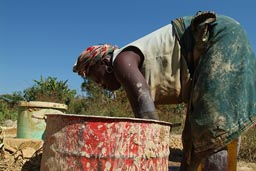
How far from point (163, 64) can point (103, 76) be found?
49 cm

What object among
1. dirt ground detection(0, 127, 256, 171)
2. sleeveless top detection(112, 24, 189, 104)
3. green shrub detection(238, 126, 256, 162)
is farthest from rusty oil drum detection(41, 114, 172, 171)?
green shrub detection(238, 126, 256, 162)

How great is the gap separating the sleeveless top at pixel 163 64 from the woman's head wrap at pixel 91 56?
0.23 m

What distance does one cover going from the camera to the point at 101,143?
4.95 feet

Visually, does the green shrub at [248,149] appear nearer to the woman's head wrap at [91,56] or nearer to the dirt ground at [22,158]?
the dirt ground at [22,158]

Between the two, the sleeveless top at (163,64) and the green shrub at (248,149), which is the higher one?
the sleeveless top at (163,64)

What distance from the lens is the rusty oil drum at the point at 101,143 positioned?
1.50 m

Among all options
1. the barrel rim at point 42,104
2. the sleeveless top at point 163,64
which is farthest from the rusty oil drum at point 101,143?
the barrel rim at point 42,104

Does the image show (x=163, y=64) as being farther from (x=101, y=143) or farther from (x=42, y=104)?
(x=42, y=104)

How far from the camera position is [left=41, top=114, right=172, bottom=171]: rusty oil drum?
4.94ft

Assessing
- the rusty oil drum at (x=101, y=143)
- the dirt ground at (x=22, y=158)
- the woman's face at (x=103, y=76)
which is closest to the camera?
the rusty oil drum at (x=101, y=143)

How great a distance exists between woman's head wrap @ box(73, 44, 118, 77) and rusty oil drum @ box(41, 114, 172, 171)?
0.78 metres

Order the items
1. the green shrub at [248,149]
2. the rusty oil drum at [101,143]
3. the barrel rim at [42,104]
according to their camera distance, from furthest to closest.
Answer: the green shrub at [248,149]
the barrel rim at [42,104]
the rusty oil drum at [101,143]

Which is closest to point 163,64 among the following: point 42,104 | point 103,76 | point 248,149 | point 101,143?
point 103,76

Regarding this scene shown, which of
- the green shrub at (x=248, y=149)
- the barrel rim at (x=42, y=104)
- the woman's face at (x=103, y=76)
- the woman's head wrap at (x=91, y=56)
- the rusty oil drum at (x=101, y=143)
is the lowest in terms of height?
the green shrub at (x=248, y=149)
